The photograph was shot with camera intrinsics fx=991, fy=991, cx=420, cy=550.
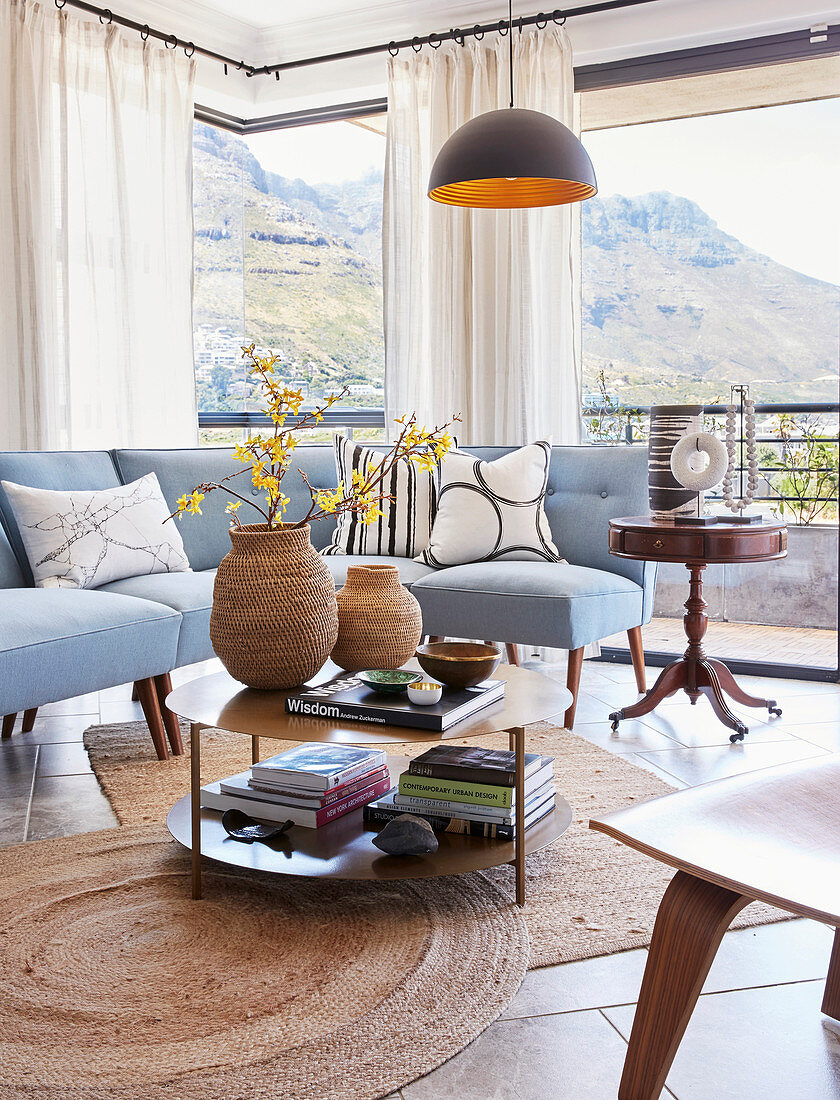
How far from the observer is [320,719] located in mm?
1872

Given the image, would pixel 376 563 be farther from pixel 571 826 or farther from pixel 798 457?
pixel 798 457

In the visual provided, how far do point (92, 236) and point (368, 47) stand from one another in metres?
1.56

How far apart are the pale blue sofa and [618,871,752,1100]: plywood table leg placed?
171cm

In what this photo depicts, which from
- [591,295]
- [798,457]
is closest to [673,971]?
[798,457]

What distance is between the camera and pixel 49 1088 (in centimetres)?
140

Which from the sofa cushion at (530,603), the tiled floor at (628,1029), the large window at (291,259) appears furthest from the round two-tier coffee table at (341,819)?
the large window at (291,259)

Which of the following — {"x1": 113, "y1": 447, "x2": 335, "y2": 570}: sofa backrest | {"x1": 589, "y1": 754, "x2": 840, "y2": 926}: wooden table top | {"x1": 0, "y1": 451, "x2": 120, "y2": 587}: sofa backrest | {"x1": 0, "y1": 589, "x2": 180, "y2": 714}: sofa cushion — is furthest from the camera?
{"x1": 113, "y1": 447, "x2": 335, "y2": 570}: sofa backrest

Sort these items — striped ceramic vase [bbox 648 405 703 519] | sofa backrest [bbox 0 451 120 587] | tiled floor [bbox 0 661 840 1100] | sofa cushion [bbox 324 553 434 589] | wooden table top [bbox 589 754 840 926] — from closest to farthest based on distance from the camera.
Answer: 1. wooden table top [bbox 589 754 840 926]
2. tiled floor [bbox 0 661 840 1100]
3. sofa backrest [bbox 0 451 120 587]
4. striped ceramic vase [bbox 648 405 703 519]
5. sofa cushion [bbox 324 553 434 589]

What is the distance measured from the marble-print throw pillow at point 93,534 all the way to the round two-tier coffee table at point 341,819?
1.08 m

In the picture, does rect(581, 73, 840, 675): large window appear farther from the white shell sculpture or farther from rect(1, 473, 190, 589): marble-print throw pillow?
rect(1, 473, 190, 589): marble-print throw pillow

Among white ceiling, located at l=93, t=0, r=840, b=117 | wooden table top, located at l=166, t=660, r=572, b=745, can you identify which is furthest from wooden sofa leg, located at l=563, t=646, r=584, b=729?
white ceiling, located at l=93, t=0, r=840, b=117

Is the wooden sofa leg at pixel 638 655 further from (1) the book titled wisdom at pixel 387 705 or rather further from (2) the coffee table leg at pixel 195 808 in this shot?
(2) the coffee table leg at pixel 195 808

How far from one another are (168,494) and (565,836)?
6.40 feet

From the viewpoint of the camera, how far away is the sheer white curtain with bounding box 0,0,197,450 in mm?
3881
